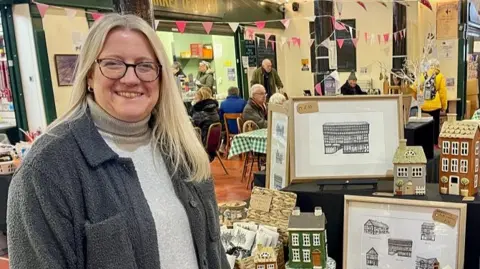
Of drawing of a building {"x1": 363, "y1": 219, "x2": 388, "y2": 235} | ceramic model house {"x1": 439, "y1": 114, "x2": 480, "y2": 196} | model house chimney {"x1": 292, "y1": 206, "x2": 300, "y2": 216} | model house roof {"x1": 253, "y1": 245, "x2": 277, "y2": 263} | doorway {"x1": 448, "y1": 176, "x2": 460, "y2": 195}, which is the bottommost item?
model house roof {"x1": 253, "y1": 245, "x2": 277, "y2": 263}

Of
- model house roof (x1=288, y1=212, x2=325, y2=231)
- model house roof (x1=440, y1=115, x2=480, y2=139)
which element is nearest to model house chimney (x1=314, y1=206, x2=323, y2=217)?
model house roof (x1=288, y1=212, x2=325, y2=231)

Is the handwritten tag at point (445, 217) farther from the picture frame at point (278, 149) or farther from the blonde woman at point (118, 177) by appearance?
the blonde woman at point (118, 177)

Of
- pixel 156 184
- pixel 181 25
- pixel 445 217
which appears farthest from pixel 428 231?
pixel 181 25

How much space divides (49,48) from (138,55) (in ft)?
17.3

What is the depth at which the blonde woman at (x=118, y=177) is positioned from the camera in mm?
1002

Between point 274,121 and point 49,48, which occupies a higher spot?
point 49,48

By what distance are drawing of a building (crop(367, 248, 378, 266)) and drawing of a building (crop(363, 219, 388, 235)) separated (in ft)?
0.29

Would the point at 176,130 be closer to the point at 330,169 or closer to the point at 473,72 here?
the point at 330,169

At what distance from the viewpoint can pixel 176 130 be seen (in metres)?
1.34

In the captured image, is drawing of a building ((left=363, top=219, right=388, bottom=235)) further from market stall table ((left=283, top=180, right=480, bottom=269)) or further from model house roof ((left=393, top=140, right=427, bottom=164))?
model house roof ((left=393, top=140, right=427, bottom=164))

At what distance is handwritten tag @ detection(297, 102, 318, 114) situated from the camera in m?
2.42

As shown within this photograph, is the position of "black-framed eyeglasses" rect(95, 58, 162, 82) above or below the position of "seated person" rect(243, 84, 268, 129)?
above

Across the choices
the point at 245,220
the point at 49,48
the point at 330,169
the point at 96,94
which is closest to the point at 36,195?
the point at 96,94

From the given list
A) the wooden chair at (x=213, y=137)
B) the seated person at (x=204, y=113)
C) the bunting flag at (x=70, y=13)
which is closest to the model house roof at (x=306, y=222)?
the wooden chair at (x=213, y=137)
